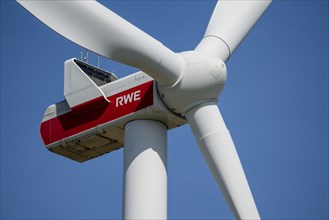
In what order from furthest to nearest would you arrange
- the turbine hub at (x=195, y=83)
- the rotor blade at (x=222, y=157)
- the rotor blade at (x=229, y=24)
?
the rotor blade at (x=229, y=24) < the turbine hub at (x=195, y=83) < the rotor blade at (x=222, y=157)

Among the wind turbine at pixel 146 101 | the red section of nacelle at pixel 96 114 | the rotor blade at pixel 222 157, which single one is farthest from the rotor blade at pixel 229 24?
the red section of nacelle at pixel 96 114

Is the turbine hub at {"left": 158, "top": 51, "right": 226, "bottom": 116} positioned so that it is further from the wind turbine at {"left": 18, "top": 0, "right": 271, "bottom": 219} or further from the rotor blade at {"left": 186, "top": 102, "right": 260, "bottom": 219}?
the rotor blade at {"left": 186, "top": 102, "right": 260, "bottom": 219}

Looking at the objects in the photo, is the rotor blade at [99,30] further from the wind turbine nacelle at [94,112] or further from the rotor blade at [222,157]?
the rotor blade at [222,157]

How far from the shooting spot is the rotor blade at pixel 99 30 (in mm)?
11719

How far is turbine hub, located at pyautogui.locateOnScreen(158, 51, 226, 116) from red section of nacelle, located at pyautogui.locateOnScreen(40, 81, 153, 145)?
53 centimetres

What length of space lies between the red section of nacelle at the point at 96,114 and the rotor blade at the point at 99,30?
129cm

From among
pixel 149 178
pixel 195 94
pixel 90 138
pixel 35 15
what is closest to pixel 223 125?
pixel 195 94

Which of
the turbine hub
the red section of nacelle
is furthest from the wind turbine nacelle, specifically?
the turbine hub

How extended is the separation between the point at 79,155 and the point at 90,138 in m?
1.22

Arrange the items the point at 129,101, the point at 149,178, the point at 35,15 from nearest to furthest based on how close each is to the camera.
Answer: the point at 35,15 → the point at 149,178 → the point at 129,101

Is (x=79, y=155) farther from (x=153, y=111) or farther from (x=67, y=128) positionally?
(x=153, y=111)

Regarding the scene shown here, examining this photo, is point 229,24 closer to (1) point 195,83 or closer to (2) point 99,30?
(1) point 195,83

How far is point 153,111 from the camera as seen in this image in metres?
13.6

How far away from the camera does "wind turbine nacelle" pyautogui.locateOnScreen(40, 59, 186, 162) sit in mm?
13844
